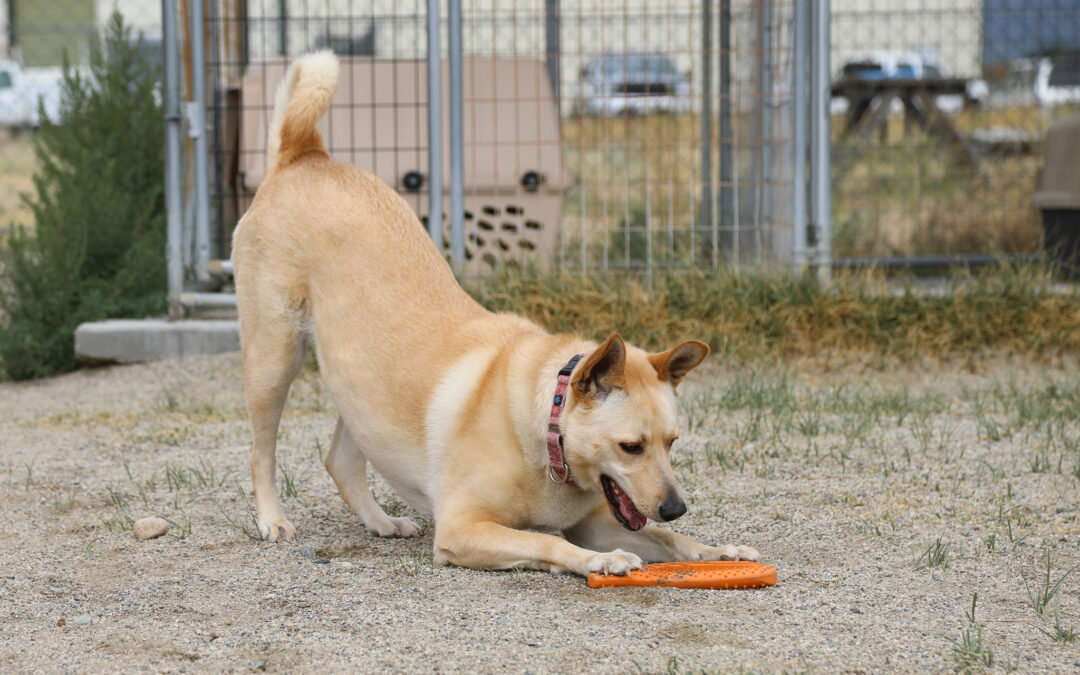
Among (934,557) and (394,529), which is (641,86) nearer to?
(394,529)

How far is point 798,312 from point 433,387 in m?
3.11

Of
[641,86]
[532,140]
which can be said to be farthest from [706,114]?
[532,140]

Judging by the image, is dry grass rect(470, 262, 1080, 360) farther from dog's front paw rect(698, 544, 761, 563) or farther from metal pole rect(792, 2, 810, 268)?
dog's front paw rect(698, 544, 761, 563)

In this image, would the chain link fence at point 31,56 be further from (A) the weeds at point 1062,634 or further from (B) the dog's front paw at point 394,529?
(A) the weeds at point 1062,634

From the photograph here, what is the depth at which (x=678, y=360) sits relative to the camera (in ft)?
10.3

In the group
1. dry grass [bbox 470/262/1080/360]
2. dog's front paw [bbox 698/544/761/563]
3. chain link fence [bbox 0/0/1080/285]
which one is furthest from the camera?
chain link fence [bbox 0/0/1080/285]

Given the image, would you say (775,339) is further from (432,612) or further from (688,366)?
(432,612)

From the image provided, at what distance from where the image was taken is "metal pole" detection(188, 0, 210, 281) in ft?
20.2

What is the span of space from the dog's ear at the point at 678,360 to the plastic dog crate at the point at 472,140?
320cm

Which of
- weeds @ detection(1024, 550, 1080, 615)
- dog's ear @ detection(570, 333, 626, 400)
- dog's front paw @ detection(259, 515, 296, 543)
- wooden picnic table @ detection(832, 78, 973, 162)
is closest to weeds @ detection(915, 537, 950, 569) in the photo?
weeds @ detection(1024, 550, 1080, 615)

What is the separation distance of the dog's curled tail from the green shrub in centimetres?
290

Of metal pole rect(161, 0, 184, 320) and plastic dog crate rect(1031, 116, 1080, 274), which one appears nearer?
metal pole rect(161, 0, 184, 320)

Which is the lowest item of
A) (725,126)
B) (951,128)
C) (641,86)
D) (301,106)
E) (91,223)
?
(91,223)

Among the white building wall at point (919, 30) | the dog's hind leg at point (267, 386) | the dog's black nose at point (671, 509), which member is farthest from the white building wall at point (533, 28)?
the dog's black nose at point (671, 509)
